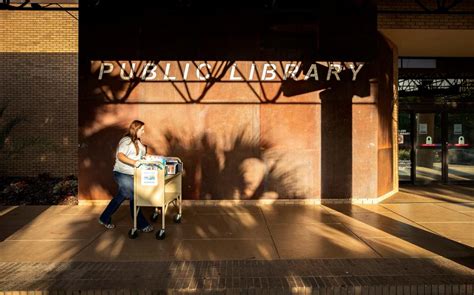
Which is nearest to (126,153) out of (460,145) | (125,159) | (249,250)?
(125,159)

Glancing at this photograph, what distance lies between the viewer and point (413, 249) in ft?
19.4

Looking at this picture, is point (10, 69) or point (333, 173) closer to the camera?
point (333, 173)

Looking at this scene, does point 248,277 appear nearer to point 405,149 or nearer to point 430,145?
point 405,149

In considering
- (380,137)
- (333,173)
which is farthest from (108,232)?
(380,137)

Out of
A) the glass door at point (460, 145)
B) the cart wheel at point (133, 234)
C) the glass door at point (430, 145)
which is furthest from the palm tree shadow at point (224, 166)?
the glass door at point (460, 145)

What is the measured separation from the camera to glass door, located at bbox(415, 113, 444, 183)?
12484 millimetres

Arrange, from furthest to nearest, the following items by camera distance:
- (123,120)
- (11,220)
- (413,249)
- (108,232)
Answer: (123,120)
(11,220)
(108,232)
(413,249)

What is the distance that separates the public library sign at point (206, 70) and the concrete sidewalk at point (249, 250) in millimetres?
2841

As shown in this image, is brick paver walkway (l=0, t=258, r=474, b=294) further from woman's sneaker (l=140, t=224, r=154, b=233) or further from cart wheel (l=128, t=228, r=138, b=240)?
woman's sneaker (l=140, t=224, r=154, b=233)

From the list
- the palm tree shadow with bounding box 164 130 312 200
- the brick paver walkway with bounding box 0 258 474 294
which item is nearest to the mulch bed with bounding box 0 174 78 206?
the palm tree shadow with bounding box 164 130 312 200

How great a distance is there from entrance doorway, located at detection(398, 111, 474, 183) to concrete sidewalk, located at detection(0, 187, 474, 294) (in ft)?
12.9

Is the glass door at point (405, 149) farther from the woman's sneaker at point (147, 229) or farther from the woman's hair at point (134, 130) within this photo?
the woman's hair at point (134, 130)

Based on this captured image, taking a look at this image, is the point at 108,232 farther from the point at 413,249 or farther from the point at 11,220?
the point at 413,249

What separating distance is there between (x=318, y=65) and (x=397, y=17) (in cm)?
219
